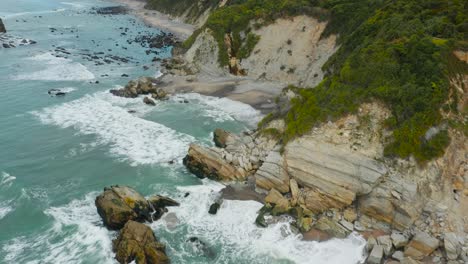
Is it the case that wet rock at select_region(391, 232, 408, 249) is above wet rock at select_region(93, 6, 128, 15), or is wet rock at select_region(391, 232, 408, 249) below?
above

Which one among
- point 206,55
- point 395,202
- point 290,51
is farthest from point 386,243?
point 206,55

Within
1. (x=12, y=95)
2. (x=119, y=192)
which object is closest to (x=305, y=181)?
(x=119, y=192)

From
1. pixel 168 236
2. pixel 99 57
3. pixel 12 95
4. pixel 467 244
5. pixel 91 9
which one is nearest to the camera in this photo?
pixel 467 244

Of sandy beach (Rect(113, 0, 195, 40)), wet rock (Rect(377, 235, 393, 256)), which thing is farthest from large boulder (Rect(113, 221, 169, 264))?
sandy beach (Rect(113, 0, 195, 40))

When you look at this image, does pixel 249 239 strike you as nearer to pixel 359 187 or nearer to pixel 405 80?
pixel 359 187

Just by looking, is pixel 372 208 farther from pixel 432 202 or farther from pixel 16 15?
pixel 16 15

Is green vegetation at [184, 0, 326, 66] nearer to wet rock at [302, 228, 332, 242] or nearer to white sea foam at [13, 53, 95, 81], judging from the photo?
white sea foam at [13, 53, 95, 81]

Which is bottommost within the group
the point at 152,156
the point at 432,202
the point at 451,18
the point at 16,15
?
the point at 16,15
